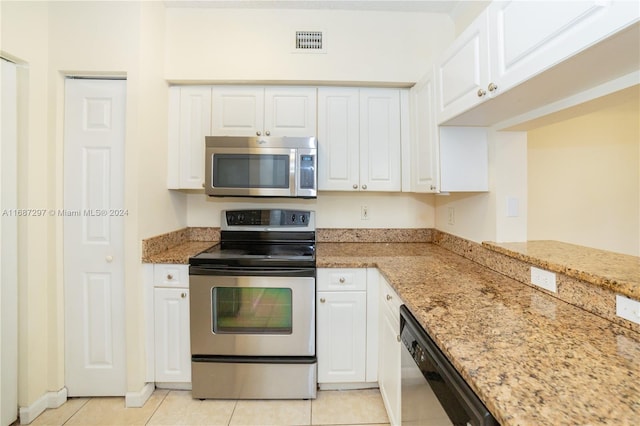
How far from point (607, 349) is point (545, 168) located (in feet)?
5.89

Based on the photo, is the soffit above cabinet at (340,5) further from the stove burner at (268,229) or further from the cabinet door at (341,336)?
the cabinet door at (341,336)

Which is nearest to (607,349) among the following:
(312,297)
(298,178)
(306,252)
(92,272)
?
(312,297)

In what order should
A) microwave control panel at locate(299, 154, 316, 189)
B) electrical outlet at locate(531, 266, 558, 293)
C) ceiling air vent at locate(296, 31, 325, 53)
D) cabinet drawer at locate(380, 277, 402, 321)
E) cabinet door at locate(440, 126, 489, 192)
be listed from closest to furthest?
1. electrical outlet at locate(531, 266, 558, 293)
2. cabinet drawer at locate(380, 277, 402, 321)
3. cabinet door at locate(440, 126, 489, 192)
4. microwave control panel at locate(299, 154, 316, 189)
5. ceiling air vent at locate(296, 31, 325, 53)

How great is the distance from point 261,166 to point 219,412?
1.54 meters

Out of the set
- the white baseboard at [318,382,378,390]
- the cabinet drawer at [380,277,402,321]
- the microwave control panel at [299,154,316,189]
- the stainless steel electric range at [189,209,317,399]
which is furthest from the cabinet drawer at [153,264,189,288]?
the cabinet drawer at [380,277,402,321]

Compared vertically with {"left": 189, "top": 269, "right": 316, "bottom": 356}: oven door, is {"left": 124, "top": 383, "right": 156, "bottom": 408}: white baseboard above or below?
below

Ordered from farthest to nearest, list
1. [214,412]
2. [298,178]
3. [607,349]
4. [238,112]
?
[238,112] < [298,178] < [214,412] < [607,349]

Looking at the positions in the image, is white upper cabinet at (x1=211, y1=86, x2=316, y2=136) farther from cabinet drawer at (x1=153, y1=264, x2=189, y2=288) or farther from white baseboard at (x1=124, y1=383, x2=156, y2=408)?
white baseboard at (x1=124, y1=383, x2=156, y2=408)

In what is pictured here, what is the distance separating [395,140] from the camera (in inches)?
83.1

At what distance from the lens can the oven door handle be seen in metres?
1.69

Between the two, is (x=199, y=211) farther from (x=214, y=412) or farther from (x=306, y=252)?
(x=214, y=412)

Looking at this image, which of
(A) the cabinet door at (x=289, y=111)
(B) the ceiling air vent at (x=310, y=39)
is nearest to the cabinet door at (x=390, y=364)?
(A) the cabinet door at (x=289, y=111)

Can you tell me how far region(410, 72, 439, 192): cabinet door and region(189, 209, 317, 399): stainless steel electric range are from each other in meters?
0.91

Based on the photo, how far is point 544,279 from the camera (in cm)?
117
